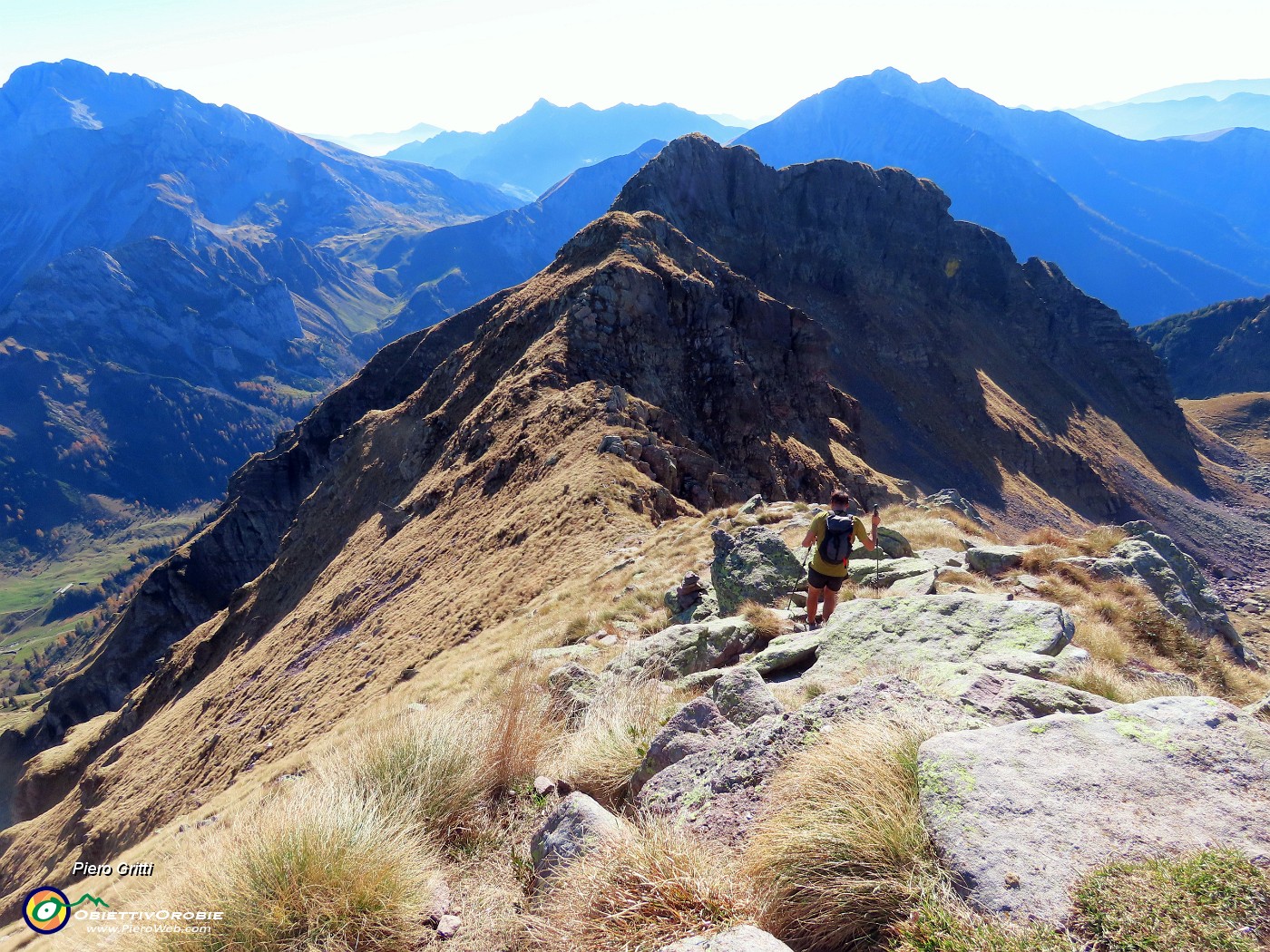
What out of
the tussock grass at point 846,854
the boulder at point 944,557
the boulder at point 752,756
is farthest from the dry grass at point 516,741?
the boulder at point 944,557

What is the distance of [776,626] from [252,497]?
68310mm

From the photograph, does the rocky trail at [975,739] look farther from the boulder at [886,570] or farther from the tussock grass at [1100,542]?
the tussock grass at [1100,542]

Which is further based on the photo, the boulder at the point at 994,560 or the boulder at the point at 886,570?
the boulder at the point at 994,560

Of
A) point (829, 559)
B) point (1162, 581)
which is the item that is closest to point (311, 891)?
point (829, 559)

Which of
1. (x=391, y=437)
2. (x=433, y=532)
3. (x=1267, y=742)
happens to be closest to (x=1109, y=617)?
(x=1267, y=742)

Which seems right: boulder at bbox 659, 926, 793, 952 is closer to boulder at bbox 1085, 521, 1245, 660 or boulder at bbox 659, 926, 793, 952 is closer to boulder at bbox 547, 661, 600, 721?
boulder at bbox 547, 661, 600, 721

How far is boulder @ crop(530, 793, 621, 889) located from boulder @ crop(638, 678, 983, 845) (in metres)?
0.47

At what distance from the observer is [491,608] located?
61.6 ft

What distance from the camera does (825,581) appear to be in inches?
358

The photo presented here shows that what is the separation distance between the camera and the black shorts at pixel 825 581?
29.6 feet

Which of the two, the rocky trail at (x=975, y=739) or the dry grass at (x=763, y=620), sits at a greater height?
the rocky trail at (x=975, y=739)

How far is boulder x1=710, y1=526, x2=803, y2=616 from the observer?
36.0 ft

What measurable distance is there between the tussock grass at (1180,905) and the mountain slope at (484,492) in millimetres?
15793

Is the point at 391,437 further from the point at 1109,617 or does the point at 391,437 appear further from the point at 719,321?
the point at 1109,617
